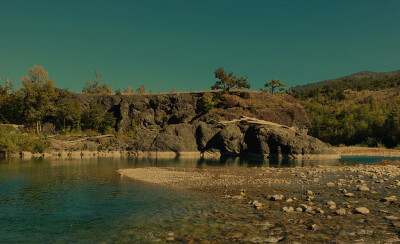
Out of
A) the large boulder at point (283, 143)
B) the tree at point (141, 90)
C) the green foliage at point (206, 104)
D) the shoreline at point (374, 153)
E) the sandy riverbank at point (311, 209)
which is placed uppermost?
the tree at point (141, 90)

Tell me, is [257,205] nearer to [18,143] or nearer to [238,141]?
[238,141]

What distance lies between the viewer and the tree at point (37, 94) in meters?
75.3

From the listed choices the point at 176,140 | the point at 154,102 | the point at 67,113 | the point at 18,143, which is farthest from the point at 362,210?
the point at 154,102

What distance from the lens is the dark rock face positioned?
221 ft

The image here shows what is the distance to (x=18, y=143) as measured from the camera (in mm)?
58375

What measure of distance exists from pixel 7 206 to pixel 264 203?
53.8 feet

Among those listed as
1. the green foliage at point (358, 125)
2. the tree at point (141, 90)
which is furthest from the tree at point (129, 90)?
the green foliage at point (358, 125)

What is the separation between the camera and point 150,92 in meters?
104

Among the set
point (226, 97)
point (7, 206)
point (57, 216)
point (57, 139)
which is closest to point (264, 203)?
point (57, 216)

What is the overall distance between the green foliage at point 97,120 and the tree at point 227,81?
37.2 metres

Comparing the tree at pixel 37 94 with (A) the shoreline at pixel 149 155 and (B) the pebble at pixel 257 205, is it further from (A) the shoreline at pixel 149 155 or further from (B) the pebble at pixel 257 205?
(B) the pebble at pixel 257 205

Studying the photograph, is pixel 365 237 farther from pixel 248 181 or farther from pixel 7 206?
pixel 7 206

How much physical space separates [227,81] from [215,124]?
23616mm

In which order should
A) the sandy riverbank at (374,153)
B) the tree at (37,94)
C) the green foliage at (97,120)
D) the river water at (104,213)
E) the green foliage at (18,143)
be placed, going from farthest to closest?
the green foliage at (97,120) → the tree at (37,94) → the sandy riverbank at (374,153) → the green foliage at (18,143) → the river water at (104,213)
